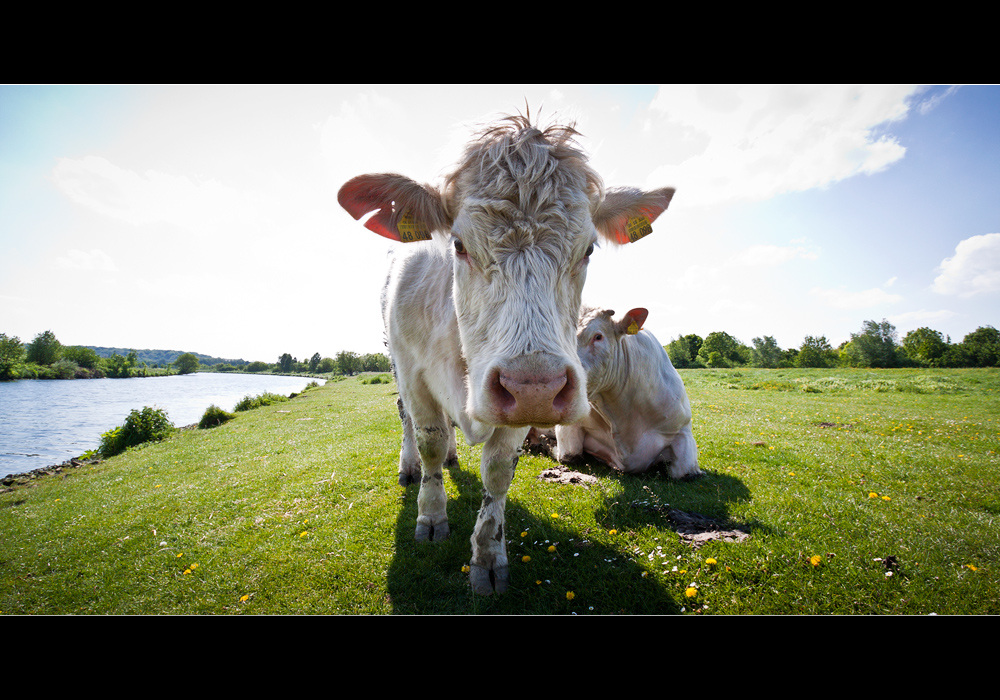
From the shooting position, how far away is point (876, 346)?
1366 inches

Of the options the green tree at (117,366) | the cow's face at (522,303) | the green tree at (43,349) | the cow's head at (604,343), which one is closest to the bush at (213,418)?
the green tree at (43,349)

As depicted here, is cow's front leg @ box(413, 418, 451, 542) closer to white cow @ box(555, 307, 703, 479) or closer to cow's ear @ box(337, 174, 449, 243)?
cow's ear @ box(337, 174, 449, 243)

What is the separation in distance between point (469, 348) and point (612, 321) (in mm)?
3478

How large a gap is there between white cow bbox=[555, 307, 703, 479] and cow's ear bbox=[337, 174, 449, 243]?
9.65 feet

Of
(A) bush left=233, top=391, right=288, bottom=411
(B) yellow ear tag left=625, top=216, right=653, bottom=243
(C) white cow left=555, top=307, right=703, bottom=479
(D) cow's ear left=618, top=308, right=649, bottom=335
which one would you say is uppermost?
(B) yellow ear tag left=625, top=216, right=653, bottom=243

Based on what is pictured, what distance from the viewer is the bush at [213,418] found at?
15.1 metres

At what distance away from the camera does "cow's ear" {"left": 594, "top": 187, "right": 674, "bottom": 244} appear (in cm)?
309

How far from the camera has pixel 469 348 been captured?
2404 mm

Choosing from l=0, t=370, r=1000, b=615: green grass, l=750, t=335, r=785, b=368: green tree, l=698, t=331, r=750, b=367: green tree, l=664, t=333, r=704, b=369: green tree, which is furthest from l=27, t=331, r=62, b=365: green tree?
l=750, t=335, r=785, b=368: green tree

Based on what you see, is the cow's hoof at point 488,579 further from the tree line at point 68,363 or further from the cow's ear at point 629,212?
the tree line at point 68,363

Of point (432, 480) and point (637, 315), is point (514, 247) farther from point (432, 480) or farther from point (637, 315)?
point (637, 315)

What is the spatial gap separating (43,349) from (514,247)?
101 ft
